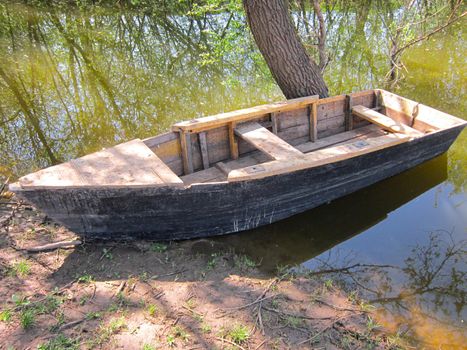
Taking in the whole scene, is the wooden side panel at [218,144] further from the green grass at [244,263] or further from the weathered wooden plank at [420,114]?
the weathered wooden plank at [420,114]

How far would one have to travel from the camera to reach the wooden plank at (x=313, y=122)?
19.3 ft

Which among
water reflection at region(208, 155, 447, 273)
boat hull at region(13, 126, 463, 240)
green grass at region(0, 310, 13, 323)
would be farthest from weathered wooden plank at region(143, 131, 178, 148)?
green grass at region(0, 310, 13, 323)

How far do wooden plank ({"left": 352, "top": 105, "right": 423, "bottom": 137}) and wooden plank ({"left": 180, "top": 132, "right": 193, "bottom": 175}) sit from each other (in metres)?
2.68

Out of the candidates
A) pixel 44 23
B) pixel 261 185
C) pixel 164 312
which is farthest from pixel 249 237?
pixel 44 23

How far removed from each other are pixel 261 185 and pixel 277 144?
0.71m

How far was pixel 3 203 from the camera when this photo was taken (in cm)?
493

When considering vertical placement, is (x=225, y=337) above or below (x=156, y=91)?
below

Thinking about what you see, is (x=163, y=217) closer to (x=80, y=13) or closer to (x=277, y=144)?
(x=277, y=144)

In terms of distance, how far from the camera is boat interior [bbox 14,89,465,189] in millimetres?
4047

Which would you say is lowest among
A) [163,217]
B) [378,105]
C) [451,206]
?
[451,206]

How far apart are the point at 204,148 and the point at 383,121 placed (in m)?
2.59

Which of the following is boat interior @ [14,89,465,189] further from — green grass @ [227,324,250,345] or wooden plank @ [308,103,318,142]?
green grass @ [227,324,250,345]

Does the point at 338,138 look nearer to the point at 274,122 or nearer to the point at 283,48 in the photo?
the point at 274,122

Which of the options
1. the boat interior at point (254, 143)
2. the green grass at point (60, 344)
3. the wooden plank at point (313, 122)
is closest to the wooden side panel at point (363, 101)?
the boat interior at point (254, 143)
